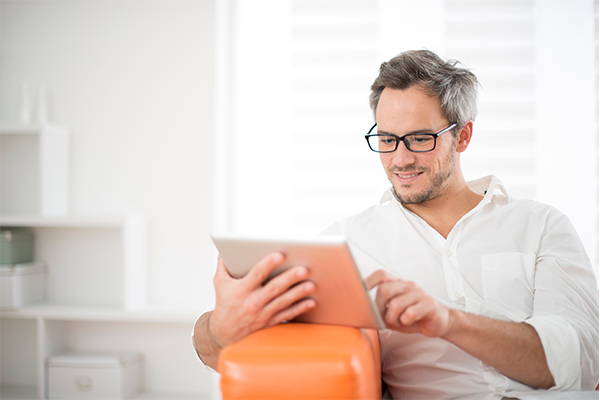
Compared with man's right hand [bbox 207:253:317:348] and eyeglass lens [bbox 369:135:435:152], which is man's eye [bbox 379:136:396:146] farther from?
man's right hand [bbox 207:253:317:348]

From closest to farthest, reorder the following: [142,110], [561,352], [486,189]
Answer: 1. [561,352]
2. [486,189]
3. [142,110]

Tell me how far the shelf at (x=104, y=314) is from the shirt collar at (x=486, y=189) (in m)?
1.19

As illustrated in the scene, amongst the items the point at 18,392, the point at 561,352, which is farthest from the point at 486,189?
the point at 18,392

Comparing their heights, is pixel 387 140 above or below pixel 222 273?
above

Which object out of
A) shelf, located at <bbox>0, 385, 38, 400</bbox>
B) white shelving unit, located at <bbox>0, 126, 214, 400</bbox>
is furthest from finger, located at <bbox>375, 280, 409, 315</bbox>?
shelf, located at <bbox>0, 385, 38, 400</bbox>

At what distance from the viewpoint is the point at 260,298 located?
93 cm

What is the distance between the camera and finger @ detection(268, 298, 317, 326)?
0.94 metres

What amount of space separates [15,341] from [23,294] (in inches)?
16.6

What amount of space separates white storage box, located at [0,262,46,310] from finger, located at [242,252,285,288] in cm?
193

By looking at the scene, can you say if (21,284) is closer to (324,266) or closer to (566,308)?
(324,266)

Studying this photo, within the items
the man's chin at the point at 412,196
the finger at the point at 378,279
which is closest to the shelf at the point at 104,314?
the man's chin at the point at 412,196

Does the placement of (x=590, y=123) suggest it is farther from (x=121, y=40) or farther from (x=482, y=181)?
(x=121, y=40)

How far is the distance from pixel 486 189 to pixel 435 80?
412mm

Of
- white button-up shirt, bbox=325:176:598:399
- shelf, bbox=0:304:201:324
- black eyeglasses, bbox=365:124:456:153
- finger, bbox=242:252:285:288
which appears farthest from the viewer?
shelf, bbox=0:304:201:324
